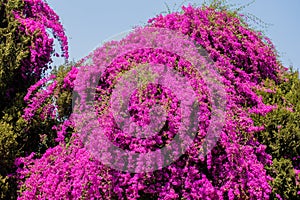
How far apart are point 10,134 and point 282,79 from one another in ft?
17.2

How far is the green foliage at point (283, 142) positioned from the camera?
6234 mm

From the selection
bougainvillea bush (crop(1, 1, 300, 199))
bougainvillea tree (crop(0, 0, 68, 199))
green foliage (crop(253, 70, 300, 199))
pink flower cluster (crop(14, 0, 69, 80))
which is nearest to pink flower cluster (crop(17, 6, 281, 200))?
bougainvillea bush (crop(1, 1, 300, 199))

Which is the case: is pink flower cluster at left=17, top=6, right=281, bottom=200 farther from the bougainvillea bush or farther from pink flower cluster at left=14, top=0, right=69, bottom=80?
pink flower cluster at left=14, top=0, right=69, bottom=80

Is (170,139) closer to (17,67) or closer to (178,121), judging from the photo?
(178,121)

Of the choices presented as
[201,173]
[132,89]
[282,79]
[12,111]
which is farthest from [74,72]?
[282,79]

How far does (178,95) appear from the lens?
220 inches

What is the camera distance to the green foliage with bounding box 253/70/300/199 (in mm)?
6234

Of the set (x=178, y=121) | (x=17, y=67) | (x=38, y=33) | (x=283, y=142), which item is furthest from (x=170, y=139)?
(x=38, y=33)

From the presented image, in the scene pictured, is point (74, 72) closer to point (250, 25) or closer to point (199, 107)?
point (199, 107)

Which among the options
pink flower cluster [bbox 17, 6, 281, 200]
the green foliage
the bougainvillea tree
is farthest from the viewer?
the bougainvillea tree

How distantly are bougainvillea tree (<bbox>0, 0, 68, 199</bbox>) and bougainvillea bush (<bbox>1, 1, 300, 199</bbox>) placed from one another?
14 cm

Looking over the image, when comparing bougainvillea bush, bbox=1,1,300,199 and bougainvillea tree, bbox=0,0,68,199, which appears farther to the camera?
bougainvillea tree, bbox=0,0,68,199

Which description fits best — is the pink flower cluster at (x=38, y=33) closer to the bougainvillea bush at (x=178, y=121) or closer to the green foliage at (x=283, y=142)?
the bougainvillea bush at (x=178, y=121)

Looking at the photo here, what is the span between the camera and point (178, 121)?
5.40 metres
